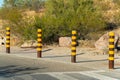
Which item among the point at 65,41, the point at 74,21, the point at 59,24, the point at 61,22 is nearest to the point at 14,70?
the point at 65,41

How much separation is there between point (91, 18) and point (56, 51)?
484cm

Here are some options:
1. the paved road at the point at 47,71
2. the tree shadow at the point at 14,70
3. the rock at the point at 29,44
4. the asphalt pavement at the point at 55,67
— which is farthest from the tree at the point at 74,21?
the tree shadow at the point at 14,70

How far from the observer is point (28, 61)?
61.2 feet

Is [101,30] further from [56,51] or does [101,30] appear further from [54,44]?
[56,51]

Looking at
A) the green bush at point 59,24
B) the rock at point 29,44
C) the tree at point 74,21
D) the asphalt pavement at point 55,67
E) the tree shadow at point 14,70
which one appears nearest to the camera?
the asphalt pavement at point 55,67

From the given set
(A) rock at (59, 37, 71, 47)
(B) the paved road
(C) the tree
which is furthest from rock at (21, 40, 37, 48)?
(B) the paved road

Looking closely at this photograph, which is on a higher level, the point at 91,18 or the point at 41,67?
the point at 91,18

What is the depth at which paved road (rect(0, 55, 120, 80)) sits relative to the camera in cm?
1370

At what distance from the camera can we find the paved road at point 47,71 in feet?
45.0

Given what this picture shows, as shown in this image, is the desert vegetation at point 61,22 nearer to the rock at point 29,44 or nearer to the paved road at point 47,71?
the rock at point 29,44

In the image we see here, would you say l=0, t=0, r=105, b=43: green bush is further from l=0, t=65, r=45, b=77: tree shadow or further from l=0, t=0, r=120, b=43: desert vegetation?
l=0, t=65, r=45, b=77: tree shadow

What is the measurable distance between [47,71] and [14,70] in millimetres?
1181

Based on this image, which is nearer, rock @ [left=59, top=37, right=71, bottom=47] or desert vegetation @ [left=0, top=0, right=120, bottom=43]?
rock @ [left=59, top=37, right=71, bottom=47]

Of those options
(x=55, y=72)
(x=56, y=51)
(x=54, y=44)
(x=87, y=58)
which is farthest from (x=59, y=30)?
(x=55, y=72)
